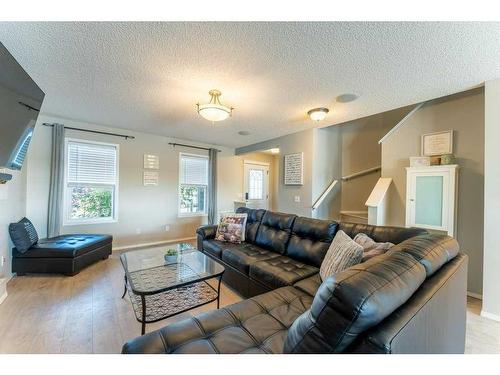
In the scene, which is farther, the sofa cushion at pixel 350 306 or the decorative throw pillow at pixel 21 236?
the decorative throw pillow at pixel 21 236

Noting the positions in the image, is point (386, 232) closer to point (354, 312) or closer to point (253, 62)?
point (354, 312)

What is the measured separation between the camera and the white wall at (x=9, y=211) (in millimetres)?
2434

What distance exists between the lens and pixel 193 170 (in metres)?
4.99

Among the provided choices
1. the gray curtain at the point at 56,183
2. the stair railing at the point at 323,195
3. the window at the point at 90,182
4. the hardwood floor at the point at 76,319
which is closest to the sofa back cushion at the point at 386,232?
the hardwood floor at the point at 76,319

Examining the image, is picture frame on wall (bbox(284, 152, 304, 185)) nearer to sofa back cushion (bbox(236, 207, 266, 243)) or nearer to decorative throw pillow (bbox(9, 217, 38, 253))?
sofa back cushion (bbox(236, 207, 266, 243))

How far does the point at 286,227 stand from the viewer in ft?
8.78

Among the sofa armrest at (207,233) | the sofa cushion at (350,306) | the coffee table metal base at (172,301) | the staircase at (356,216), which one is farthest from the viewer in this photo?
the staircase at (356,216)

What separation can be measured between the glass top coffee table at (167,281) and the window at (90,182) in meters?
2.03

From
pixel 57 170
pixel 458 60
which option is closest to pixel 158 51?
pixel 458 60

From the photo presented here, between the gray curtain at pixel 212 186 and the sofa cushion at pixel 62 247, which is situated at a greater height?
the gray curtain at pixel 212 186

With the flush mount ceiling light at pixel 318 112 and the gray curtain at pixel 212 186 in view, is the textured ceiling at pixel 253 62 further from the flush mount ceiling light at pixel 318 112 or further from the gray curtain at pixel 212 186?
the gray curtain at pixel 212 186

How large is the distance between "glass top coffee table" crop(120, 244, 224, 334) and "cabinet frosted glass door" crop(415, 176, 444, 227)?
8.46 ft

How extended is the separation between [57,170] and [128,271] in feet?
8.64

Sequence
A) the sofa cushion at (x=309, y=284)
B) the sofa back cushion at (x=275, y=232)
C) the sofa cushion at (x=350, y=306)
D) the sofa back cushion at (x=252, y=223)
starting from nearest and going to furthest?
the sofa cushion at (x=350, y=306)
the sofa cushion at (x=309, y=284)
the sofa back cushion at (x=275, y=232)
the sofa back cushion at (x=252, y=223)
